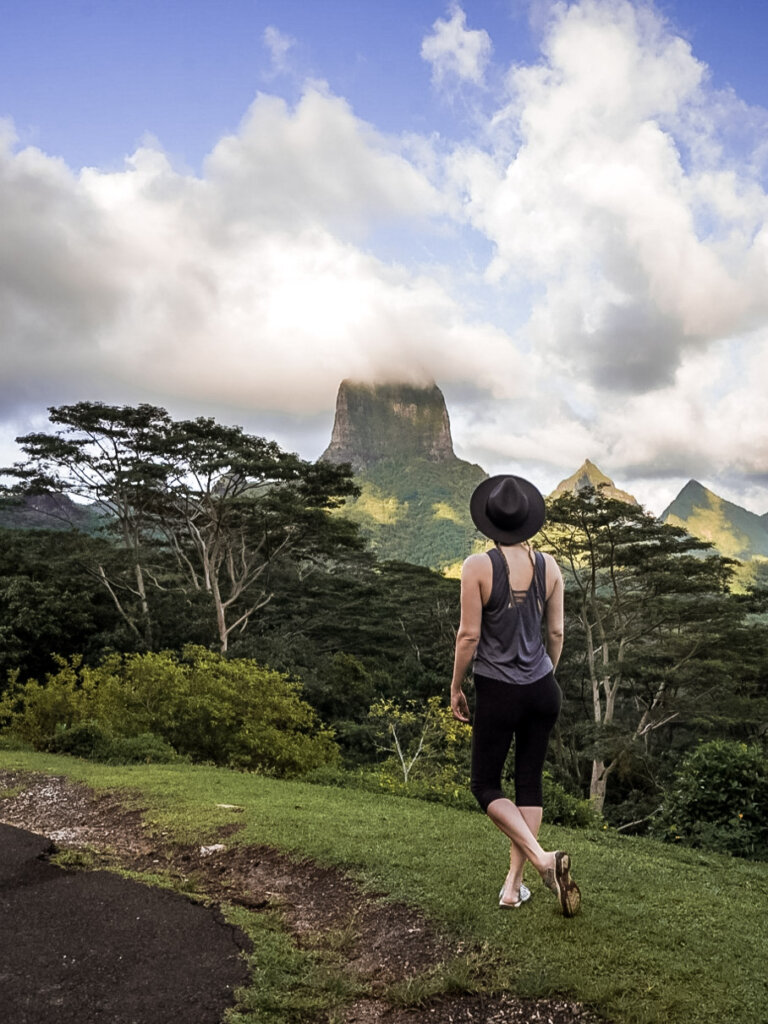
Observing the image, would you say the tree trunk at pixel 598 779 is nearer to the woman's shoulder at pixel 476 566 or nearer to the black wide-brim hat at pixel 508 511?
the black wide-brim hat at pixel 508 511

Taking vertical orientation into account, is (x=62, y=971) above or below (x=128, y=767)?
above

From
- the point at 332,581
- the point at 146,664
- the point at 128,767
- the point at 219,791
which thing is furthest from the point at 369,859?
the point at 332,581

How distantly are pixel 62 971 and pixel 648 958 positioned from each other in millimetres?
2436

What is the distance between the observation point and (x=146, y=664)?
1143 cm

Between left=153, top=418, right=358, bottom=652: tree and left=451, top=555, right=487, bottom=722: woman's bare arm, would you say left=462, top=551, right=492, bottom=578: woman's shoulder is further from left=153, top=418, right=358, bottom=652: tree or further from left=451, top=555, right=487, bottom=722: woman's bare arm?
left=153, top=418, right=358, bottom=652: tree

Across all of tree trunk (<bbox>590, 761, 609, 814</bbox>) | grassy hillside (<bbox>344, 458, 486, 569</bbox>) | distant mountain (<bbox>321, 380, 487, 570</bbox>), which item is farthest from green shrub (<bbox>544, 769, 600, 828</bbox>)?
grassy hillside (<bbox>344, 458, 486, 569</bbox>)

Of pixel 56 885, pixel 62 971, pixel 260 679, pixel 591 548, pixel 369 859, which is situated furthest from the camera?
pixel 591 548

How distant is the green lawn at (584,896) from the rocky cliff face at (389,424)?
117279 millimetres

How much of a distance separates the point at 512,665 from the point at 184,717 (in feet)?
28.0

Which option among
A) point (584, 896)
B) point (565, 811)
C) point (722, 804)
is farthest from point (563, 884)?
point (565, 811)

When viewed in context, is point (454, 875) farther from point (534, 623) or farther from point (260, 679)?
point (260, 679)

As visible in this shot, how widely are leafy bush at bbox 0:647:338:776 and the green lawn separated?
3.34 meters

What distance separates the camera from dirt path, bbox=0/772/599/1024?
Result: 2750 millimetres

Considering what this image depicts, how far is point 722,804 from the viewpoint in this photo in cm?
625
